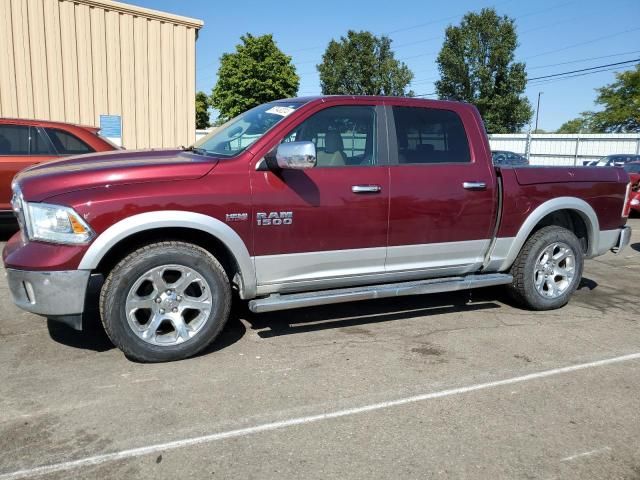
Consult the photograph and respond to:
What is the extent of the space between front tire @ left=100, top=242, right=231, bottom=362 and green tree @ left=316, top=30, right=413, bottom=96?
48.6m

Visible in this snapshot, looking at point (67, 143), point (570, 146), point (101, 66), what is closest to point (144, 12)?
point (101, 66)

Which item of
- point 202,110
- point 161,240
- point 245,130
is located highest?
point 202,110

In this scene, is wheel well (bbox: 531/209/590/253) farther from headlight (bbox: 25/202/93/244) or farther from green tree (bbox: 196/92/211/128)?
green tree (bbox: 196/92/211/128)

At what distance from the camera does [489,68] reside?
140 ft

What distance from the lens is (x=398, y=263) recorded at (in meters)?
4.68

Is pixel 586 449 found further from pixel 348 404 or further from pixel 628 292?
pixel 628 292

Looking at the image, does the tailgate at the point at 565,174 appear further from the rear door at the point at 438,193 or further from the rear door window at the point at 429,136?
the rear door window at the point at 429,136

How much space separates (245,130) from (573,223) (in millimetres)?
3573

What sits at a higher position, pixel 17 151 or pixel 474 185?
pixel 17 151

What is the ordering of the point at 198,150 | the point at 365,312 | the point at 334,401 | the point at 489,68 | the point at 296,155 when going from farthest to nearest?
the point at 489,68, the point at 365,312, the point at 198,150, the point at 296,155, the point at 334,401

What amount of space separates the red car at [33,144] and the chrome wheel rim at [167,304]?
476 centimetres

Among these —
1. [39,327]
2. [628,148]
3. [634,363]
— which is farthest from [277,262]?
[628,148]

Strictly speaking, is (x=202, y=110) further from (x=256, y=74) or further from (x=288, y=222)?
(x=288, y=222)

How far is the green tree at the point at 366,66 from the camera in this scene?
165ft
